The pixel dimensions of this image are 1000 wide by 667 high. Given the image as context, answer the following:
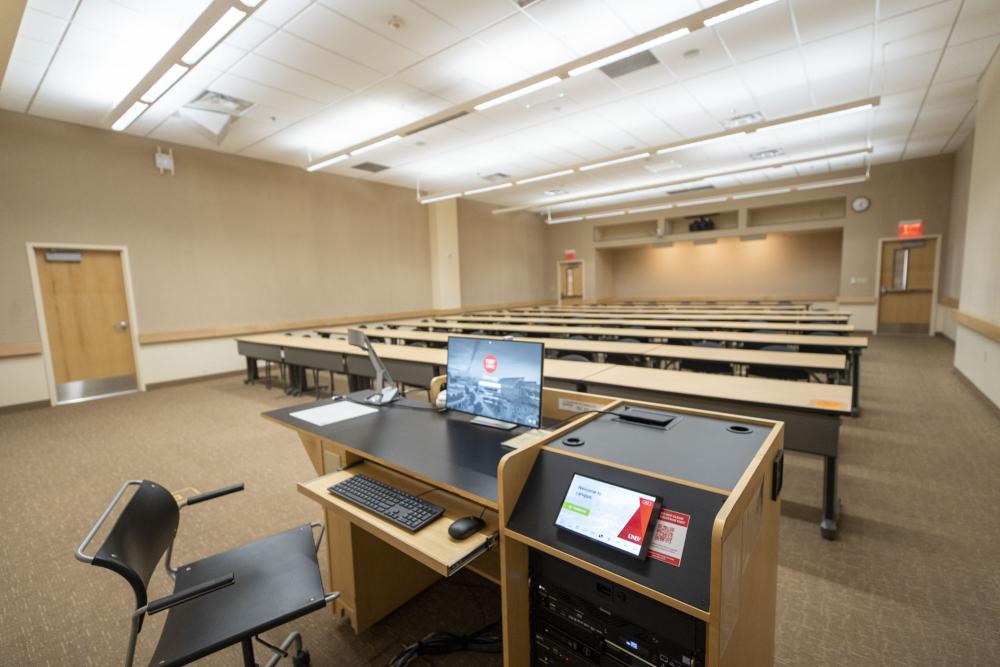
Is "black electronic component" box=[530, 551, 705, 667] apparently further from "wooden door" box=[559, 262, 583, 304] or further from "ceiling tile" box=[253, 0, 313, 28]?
"wooden door" box=[559, 262, 583, 304]

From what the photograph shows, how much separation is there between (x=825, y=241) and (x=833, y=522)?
12.0 meters

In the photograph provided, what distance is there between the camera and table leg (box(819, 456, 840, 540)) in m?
2.36

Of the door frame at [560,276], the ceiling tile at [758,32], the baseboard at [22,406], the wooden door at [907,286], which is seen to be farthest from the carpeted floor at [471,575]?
the door frame at [560,276]

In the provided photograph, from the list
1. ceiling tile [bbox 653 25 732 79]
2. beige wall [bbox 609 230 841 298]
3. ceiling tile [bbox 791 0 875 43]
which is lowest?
beige wall [bbox 609 230 841 298]

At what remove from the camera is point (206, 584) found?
3.74ft

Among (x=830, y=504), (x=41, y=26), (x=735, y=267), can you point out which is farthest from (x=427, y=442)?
(x=735, y=267)

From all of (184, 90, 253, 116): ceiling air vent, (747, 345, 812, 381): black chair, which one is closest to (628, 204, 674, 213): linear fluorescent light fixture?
(747, 345, 812, 381): black chair

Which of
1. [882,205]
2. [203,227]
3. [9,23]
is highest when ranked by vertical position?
[9,23]

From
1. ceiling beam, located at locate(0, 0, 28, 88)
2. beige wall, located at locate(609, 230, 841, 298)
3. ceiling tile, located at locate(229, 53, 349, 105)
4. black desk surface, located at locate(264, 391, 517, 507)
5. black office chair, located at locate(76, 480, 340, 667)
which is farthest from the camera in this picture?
beige wall, located at locate(609, 230, 841, 298)

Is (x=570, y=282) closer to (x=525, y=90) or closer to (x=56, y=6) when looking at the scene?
(x=525, y=90)

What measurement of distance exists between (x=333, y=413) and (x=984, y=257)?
22.6 feet

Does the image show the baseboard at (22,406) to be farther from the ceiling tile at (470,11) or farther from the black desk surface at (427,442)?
the ceiling tile at (470,11)

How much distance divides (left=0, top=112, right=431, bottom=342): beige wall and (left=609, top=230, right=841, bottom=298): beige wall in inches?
322

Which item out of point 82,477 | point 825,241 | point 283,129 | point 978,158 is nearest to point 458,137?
point 283,129
